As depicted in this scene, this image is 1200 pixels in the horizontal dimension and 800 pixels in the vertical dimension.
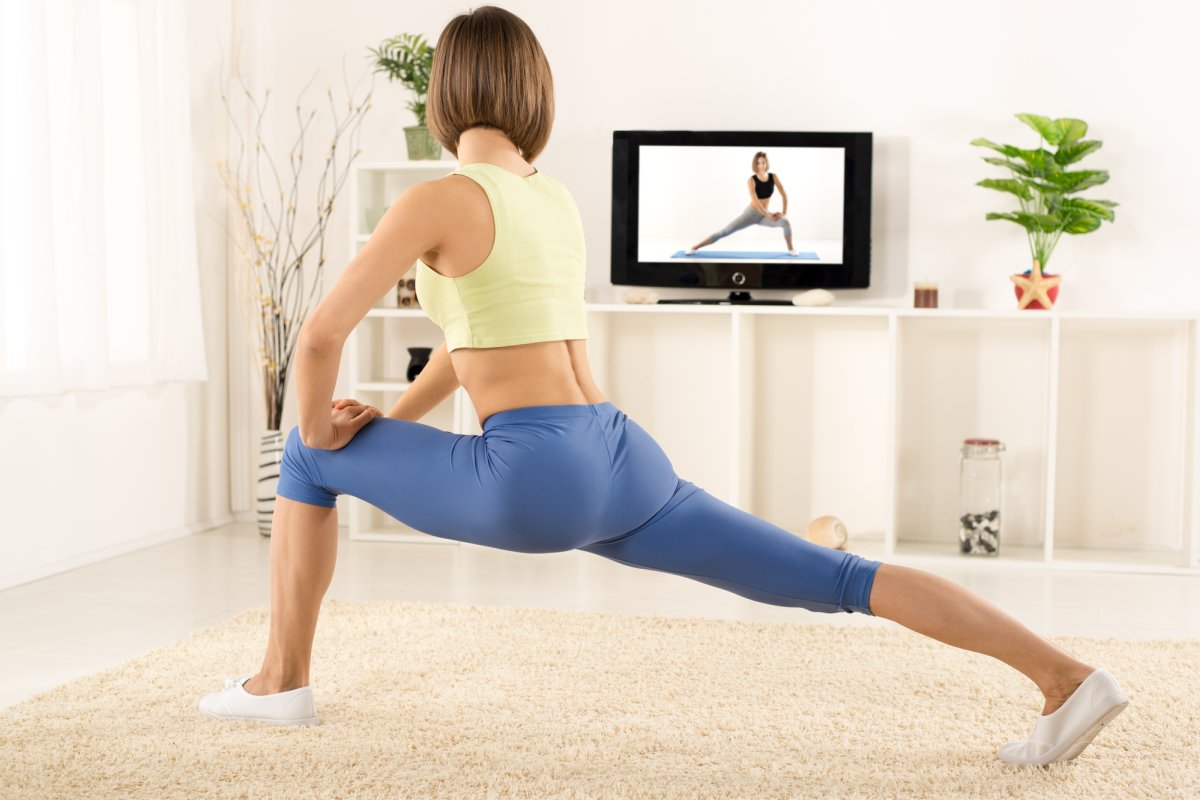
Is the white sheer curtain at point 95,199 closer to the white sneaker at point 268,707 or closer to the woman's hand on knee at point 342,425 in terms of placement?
the white sneaker at point 268,707

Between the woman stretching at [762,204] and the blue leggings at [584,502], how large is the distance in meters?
2.73

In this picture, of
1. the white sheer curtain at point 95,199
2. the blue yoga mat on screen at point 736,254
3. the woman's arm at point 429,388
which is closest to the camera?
the woman's arm at point 429,388

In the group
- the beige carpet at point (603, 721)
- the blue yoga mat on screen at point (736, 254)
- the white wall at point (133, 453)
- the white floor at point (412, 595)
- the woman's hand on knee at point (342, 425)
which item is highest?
the blue yoga mat on screen at point (736, 254)

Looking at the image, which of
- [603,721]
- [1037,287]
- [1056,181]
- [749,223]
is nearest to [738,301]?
[749,223]

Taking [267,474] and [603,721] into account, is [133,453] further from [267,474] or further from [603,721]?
[603,721]

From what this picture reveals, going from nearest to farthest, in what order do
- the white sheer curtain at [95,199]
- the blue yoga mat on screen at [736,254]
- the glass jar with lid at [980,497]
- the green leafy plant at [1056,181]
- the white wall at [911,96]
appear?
the white sheer curtain at [95,199] → the green leafy plant at [1056,181] → the glass jar with lid at [980,497] → the white wall at [911,96] → the blue yoga mat on screen at [736,254]

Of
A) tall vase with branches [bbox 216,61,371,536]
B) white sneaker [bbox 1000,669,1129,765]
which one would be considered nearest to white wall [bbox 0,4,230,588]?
tall vase with branches [bbox 216,61,371,536]

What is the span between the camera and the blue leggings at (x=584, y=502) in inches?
72.1

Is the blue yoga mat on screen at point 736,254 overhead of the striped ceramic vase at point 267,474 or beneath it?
overhead

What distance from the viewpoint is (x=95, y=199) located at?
400 centimetres

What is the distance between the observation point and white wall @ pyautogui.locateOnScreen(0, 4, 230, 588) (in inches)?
150

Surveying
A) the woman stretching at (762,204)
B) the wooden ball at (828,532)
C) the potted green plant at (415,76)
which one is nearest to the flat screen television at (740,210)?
the woman stretching at (762,204)

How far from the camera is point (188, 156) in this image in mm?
4539

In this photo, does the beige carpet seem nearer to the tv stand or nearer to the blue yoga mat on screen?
the tv stand
